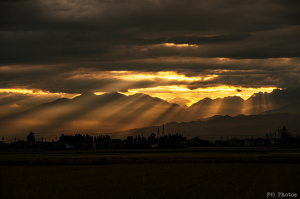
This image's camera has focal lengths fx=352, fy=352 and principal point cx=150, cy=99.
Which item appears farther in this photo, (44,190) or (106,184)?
(106,184)

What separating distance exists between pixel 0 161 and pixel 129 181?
51.2m

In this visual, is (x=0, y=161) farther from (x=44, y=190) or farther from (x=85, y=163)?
(x=44, y=190)

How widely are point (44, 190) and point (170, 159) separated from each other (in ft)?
166

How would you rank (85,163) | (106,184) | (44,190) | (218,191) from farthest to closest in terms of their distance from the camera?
1. (85,163)
2. (106,184)
3. (44,190)
4. (218,191)

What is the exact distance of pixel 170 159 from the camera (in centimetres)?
8475

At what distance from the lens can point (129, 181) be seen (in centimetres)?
4347

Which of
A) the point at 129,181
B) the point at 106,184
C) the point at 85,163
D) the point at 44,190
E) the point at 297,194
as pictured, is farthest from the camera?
the point at 85,163

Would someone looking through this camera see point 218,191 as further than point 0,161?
No

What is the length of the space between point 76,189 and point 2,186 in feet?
33.8

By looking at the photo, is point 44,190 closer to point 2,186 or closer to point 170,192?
point 2,186

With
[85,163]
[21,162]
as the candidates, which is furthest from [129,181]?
[21,162]

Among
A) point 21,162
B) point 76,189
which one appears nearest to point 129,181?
point 76,189

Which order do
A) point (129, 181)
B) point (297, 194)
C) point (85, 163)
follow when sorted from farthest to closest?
point (85, 163)
point (129, 181)
point (297, 194)

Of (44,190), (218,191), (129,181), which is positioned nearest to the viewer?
(218,191)
